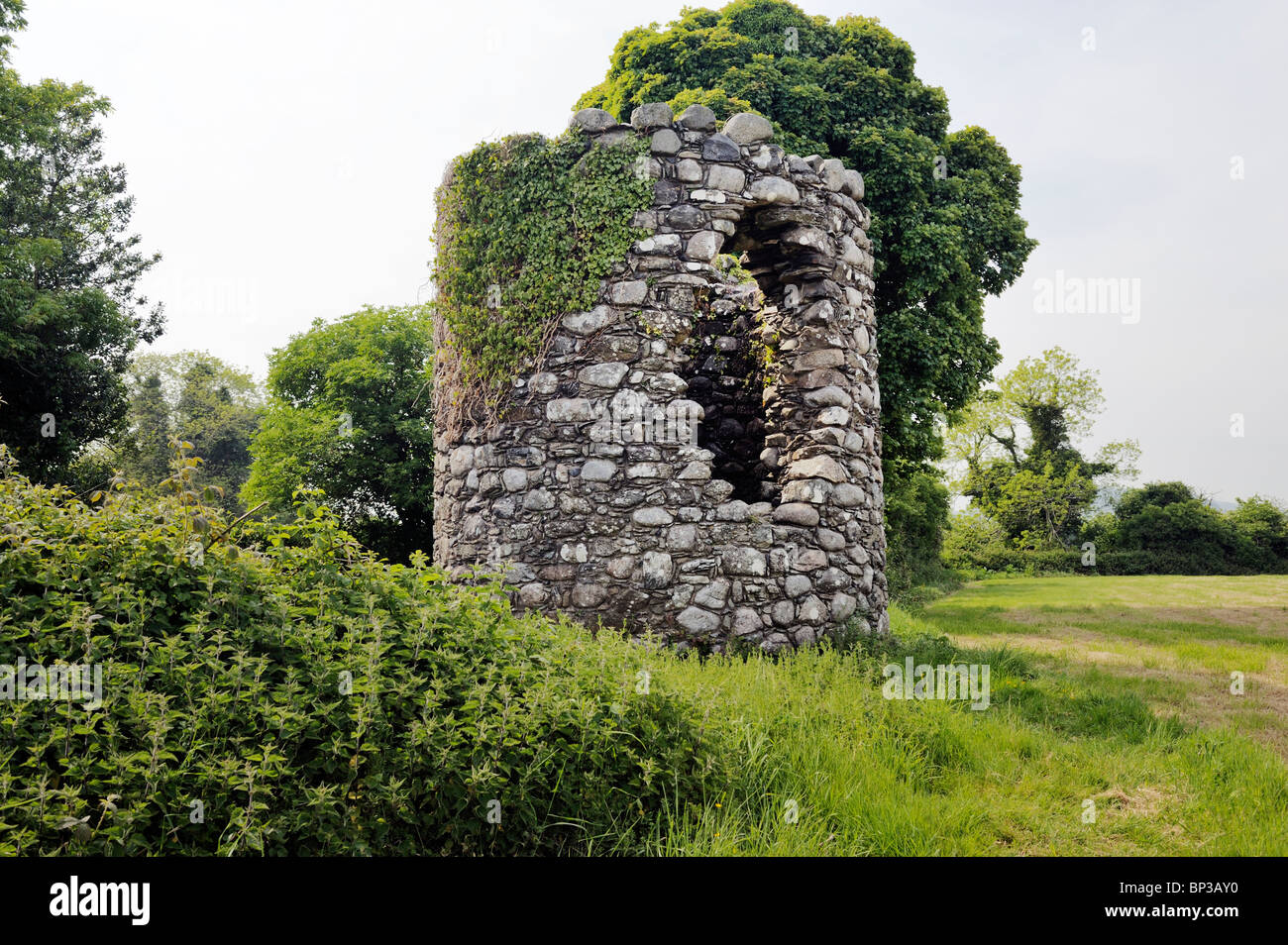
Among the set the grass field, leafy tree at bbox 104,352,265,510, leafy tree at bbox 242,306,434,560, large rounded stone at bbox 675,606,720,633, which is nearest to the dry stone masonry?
large rounded stone at bbox 675,606,720,633

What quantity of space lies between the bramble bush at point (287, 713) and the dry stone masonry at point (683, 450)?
2.65 m

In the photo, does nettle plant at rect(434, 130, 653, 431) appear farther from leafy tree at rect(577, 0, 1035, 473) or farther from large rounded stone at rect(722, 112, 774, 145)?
leafy tree at rect(577, 0, 1035, 473)

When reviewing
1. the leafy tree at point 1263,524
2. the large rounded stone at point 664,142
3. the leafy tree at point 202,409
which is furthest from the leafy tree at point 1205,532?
the leafy tree at point 202,409

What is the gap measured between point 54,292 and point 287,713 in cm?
1746

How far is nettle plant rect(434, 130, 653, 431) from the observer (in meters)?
6.82

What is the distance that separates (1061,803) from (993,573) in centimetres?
2160

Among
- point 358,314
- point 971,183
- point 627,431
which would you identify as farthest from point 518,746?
point 358,314

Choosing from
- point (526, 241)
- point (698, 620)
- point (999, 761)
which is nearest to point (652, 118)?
point (526, 241)

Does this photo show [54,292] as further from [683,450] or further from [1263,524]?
[1263,524]

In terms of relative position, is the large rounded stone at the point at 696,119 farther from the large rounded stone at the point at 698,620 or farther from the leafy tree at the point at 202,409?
the leafy tree at the point at 202,409

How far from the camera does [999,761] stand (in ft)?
14.7

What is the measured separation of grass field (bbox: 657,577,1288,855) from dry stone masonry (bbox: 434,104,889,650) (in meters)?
0.86

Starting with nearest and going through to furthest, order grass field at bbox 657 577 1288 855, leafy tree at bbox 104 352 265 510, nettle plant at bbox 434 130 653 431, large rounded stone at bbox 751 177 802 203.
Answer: grass field at bbox 657 577 1288 855
nettle plant at bbox 434 130 653 431
large rounded stone at bbox 751 177 802 203
leafy tree at bbox 104 352 265 510

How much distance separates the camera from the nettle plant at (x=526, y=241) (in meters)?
6.82
